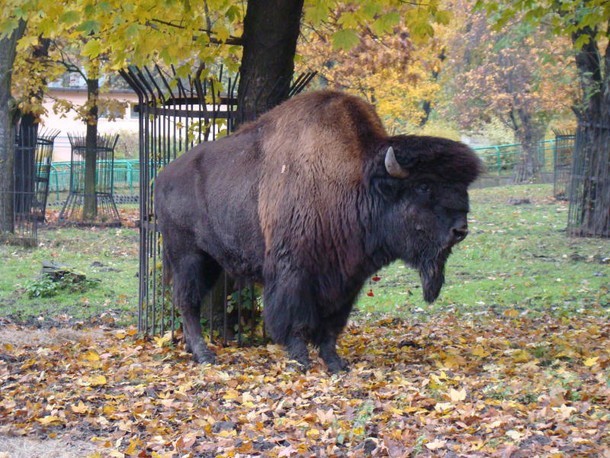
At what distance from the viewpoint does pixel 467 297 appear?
13.5 meters

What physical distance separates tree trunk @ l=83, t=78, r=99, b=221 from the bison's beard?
19932 millimetres

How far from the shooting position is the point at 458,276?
618 inches

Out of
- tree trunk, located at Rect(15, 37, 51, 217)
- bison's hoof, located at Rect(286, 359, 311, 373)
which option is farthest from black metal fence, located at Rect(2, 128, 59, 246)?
bison's hoof, located at Rect(286, 359, 311, 373)

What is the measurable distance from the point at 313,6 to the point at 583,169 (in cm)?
1237

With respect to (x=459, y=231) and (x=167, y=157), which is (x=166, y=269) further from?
(x=459, y=231)

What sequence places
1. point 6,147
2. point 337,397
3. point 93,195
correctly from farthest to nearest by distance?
point 93,195, point 6,147, point 337,397

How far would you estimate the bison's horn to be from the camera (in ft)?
24.9

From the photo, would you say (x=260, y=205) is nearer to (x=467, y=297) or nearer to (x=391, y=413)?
(x=391, y=413)

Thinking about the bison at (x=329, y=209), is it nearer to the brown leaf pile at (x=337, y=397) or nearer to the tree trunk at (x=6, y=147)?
the brown leaf pile at (x=337, y=397)

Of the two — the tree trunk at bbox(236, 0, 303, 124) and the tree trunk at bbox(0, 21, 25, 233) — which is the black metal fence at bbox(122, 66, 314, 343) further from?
the tree trunk at bbox(0, 21, 25, 233)

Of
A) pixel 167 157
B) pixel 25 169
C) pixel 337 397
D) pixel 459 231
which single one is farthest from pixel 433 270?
pixel 25 169

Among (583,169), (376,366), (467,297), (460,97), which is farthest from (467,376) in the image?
(460,97)

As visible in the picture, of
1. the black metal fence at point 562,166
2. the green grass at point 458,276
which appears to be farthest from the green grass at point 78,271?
the black metal fence at point 562,166

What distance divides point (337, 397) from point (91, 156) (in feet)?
73.0
